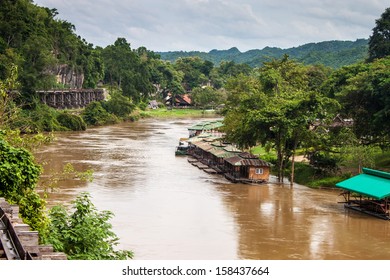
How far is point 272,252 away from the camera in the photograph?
81.5 ft

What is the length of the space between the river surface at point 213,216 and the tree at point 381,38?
34545 mm

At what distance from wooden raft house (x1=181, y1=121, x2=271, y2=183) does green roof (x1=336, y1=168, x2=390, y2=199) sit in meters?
9.83

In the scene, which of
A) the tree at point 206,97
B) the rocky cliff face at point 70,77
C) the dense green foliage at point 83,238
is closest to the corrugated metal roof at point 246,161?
the dense green foliage at point 83,238

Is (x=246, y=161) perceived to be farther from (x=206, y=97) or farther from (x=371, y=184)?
(x=206, y=97)

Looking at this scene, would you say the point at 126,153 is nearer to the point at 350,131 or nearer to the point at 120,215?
the point at 350,131

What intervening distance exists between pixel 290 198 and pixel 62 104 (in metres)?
64.7

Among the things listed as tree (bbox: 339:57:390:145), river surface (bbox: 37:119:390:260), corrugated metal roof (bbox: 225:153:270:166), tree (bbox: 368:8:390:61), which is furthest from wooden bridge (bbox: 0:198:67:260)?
tree (bbox: 368:8:390:61)

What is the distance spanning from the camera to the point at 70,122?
8038 cm

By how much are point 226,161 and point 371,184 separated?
641 inches

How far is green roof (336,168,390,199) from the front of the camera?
30.6 metres

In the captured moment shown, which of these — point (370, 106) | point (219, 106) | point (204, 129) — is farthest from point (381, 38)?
point (219, 106)

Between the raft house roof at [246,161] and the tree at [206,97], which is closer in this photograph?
the raft house roof at [246,161]

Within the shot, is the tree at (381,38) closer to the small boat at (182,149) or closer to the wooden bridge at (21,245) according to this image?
the small boat at (182,149)

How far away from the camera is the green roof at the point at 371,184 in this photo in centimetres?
3062
